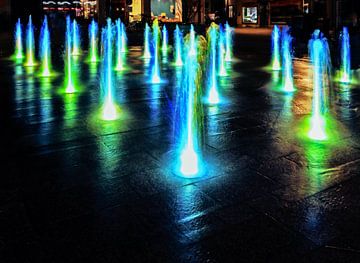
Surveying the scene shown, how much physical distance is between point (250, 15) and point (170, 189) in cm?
4586

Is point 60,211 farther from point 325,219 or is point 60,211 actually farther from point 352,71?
point 352,71

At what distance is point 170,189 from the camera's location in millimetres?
3668

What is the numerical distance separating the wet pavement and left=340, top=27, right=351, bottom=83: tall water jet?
4102 millimetres

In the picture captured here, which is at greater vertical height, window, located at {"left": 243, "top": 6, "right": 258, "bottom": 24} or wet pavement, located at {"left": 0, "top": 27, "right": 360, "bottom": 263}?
window, located at {"left": 243, "top": 6, "right": 258, "bottom": 24}

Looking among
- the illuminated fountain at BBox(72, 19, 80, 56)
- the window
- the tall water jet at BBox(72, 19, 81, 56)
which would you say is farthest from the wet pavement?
the window

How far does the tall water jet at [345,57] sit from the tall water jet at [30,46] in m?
9.70

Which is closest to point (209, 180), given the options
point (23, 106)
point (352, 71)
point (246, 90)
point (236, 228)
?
point (236, 228)

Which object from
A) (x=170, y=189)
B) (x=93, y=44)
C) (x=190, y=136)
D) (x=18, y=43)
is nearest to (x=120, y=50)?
(x=93, y=44)

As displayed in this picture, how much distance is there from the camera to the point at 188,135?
4844 millimetres

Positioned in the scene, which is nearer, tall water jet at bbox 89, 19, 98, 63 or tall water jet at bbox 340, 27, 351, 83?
tall water jet at bbox 340, 27, 351, 83

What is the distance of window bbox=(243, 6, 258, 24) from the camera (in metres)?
45.6

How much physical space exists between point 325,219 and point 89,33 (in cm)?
2323

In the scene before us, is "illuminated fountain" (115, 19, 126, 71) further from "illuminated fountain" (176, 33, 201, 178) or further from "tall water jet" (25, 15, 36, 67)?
"illuminated fountain" (176, 33, 201, 178)

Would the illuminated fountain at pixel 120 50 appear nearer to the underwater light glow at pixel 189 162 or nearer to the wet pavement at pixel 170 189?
the wet pavement at pixel 170 189
